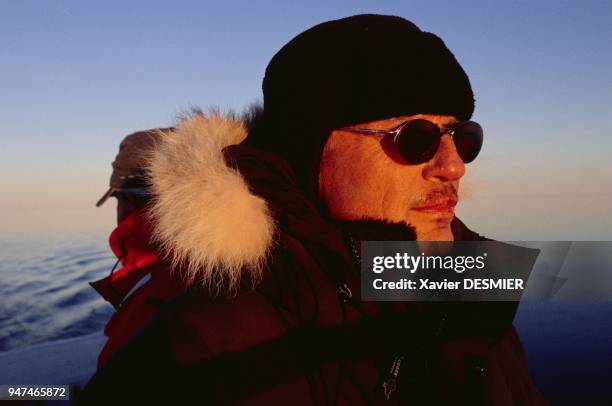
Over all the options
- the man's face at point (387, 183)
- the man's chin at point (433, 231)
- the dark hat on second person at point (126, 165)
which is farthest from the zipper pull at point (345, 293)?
the dark hat on second person at point (126, 165)

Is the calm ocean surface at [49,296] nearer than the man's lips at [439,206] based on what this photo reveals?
No

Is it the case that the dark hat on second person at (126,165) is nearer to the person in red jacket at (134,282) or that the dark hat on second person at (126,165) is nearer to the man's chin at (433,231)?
the person in red jacket at (134,282)

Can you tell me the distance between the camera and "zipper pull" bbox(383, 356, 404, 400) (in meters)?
1.37

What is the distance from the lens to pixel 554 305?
8758mm

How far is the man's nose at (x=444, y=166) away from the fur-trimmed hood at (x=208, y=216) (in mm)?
782

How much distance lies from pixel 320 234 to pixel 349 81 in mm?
722

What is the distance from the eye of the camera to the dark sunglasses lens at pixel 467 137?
185 cm

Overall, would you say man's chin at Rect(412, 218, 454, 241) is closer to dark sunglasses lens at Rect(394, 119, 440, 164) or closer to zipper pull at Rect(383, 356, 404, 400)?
dark sunglasses lens at Rect(394, 119, 440, 164)

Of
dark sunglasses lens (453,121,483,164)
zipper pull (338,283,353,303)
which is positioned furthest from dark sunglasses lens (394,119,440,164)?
zipper pull (338,283,353,303)

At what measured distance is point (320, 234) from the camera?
150cm

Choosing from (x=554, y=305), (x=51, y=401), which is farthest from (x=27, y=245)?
(x=554, y=305)

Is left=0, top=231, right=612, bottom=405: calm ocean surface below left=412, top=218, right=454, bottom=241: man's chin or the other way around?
below

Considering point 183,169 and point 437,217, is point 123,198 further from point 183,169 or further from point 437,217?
point 437,217

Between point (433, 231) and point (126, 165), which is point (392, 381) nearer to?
point (433, 231)
